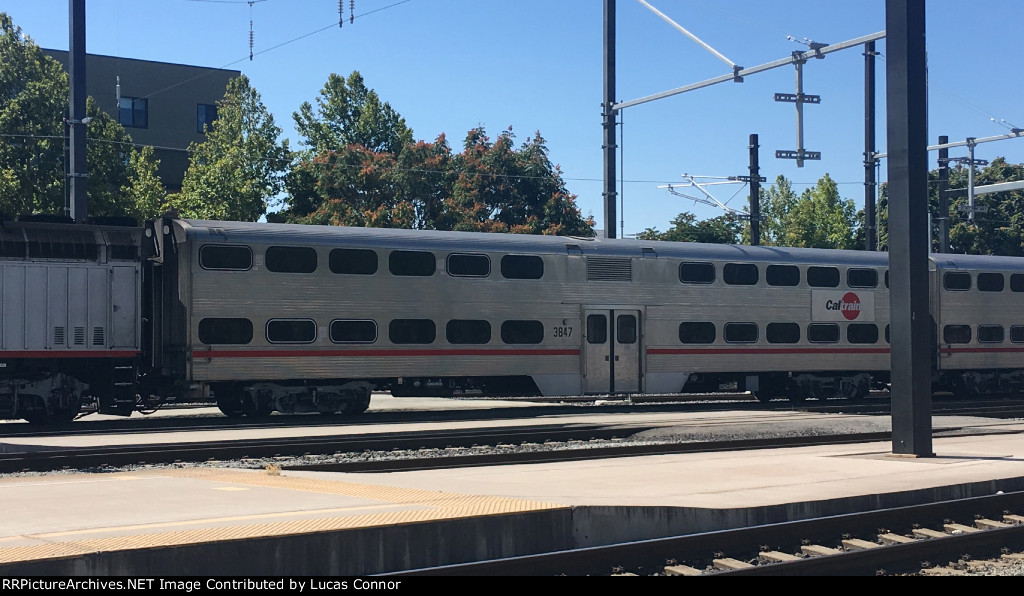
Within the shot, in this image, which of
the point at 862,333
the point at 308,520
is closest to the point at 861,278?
the point at 862,333

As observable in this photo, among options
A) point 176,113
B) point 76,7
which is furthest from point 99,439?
point 176,113

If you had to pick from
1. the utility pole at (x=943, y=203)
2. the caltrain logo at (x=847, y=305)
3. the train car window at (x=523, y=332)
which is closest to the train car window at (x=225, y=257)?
the train car window at (x=523, y=332)

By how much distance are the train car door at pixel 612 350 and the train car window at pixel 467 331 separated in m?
2.82

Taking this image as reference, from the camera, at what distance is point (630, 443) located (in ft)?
66.3

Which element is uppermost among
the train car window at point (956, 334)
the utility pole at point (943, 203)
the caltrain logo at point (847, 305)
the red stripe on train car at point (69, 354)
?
the utility pole at point (943, 203)

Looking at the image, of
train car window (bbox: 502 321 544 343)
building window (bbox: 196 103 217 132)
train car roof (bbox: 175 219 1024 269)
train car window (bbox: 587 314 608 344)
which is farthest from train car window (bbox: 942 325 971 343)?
building window (bbox: 196 103 217 132)

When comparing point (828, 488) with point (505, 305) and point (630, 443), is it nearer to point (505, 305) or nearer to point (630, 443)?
point (630, 443)

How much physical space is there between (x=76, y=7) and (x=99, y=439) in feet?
40.9

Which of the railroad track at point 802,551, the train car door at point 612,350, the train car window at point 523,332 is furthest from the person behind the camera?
the train car door at point 612,350

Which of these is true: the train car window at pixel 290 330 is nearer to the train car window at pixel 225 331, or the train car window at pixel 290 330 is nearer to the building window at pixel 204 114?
the train car window at pixel 225 331

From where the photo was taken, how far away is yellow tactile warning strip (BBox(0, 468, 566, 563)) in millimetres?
7945

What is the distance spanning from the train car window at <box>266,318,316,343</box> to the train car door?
7183mm

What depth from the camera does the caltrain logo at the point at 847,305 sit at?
31438mm

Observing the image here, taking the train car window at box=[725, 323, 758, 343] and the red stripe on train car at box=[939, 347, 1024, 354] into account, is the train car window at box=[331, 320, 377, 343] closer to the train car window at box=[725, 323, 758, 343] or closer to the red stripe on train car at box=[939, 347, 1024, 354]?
the train car window at box=[725, 323, 758, 343]
